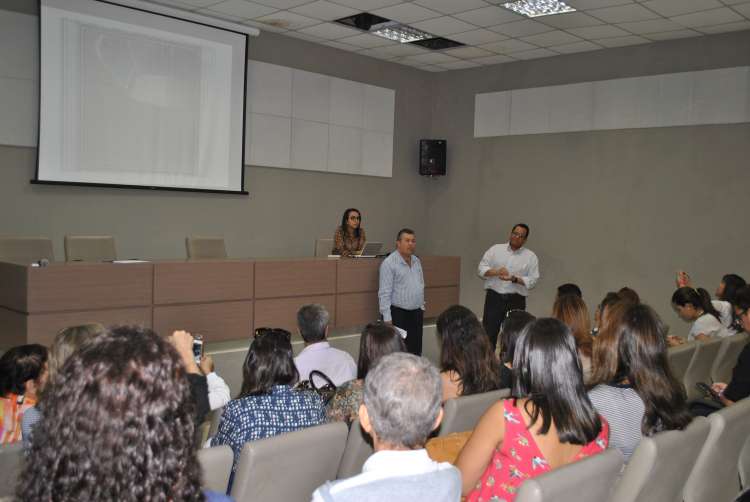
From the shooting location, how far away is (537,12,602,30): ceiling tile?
22.7 ft

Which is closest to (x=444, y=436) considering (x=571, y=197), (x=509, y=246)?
(x=509, y=246)

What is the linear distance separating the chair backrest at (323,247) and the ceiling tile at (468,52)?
3.08 metres

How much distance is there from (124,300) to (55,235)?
2015 millimetres

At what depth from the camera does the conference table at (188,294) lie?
4.82m

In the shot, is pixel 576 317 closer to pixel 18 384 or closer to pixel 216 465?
pixel 216 465

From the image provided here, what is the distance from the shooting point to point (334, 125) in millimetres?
8992

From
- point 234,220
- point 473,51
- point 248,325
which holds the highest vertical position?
point 473,51

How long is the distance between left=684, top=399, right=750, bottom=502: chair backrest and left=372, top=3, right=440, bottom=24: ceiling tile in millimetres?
5289

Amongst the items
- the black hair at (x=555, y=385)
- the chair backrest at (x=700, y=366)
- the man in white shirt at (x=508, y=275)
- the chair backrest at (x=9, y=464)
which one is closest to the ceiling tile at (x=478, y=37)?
the man in white shirt at (x=508, y=275)

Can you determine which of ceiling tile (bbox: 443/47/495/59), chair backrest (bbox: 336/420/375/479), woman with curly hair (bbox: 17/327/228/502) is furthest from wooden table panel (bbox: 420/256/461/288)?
woman with curly hair (bbox: 17/327/228/502)

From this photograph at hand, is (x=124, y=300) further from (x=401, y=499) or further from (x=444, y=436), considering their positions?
(x=401, y=499)

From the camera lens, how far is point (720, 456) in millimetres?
2623

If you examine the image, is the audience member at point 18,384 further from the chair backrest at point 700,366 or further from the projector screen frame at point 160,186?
the projector screen frame at point 160,186

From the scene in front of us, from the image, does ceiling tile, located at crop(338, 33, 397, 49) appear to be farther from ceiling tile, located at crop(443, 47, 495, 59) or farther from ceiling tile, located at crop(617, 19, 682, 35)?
ceiling tile, located at crop(617, 19, 682, 35)
